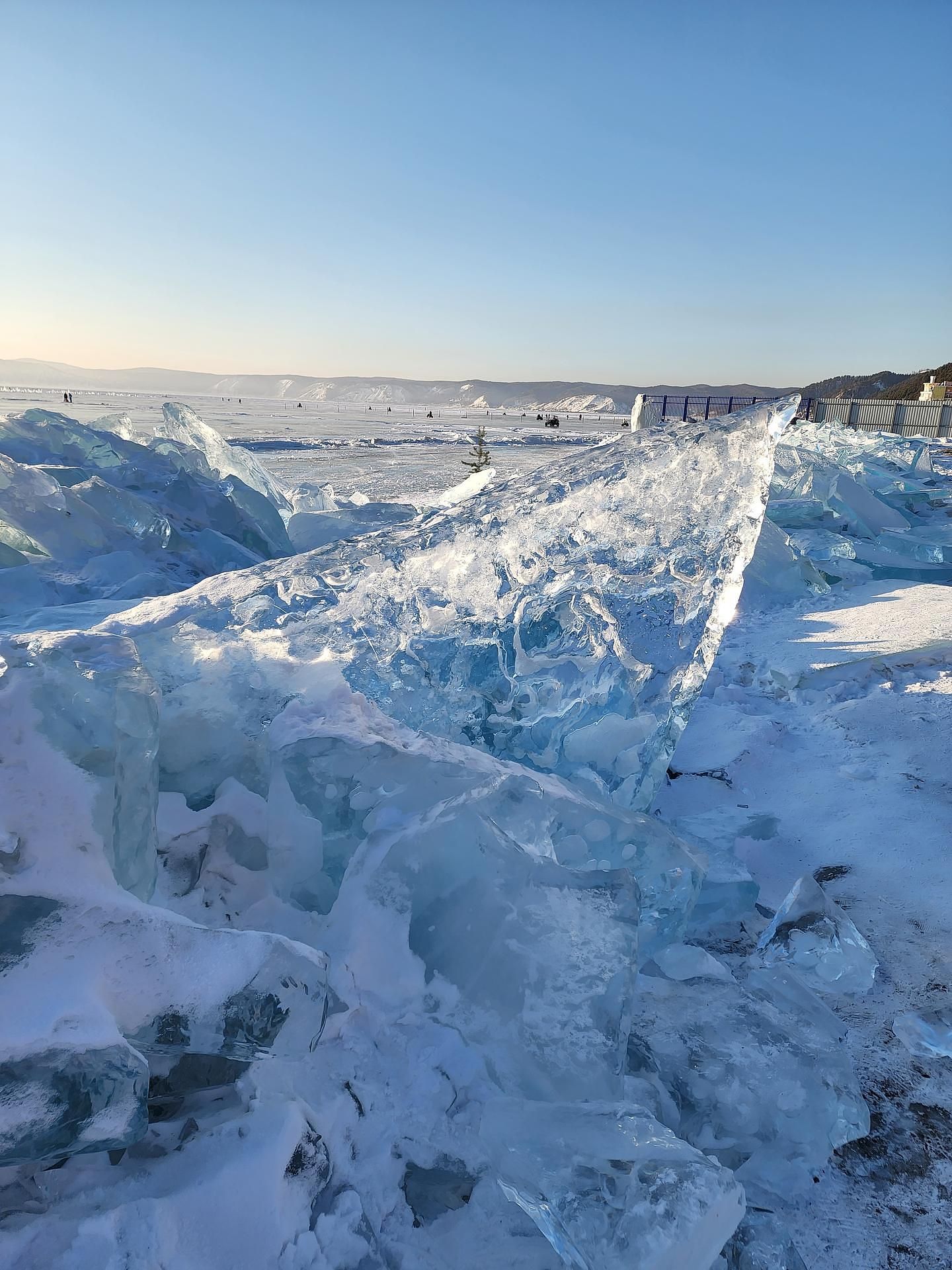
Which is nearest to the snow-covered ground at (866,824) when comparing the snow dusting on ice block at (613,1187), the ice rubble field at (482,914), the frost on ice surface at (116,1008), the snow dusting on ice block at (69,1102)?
the ice rubble field at (482,914)

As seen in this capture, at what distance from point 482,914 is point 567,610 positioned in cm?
108

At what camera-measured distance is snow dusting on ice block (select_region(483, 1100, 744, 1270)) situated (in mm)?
939

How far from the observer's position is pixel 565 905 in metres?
1.41

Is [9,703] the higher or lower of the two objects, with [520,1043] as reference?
higher

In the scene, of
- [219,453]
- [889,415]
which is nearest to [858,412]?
[889,415]

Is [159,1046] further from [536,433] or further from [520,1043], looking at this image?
[536,433]

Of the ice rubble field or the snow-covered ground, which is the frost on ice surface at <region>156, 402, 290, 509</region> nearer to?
the ice rubble field

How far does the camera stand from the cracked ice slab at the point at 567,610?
212 centimetres

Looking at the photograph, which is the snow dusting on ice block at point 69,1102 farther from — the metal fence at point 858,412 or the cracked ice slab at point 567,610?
the metal fence at point 858,412

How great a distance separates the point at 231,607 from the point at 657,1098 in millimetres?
1695

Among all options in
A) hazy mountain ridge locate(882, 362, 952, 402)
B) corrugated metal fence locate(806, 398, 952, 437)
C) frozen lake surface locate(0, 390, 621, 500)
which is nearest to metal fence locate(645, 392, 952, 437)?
corrugated metal fence locate(806, 398, 952, 437)

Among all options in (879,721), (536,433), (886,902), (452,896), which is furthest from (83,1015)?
(536,433)

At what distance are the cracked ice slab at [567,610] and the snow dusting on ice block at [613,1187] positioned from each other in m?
1.05

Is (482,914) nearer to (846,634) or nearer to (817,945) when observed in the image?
(817,945)
